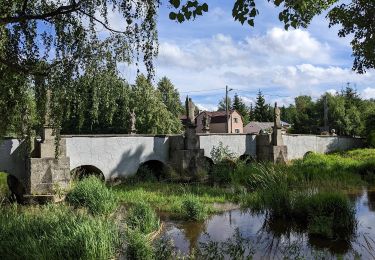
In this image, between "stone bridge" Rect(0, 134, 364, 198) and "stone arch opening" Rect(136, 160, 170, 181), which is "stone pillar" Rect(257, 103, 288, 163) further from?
"stone arch opening" Rect(136, 160, 170, 181)

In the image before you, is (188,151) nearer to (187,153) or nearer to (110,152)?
(187,153)

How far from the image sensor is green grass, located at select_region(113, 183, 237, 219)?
12641 mm

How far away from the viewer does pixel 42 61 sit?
5988mm

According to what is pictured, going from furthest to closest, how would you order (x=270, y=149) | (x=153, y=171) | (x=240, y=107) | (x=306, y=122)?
(x=240, y=107) < (x=306, y=122) < (x=270, y=149) < (x=153, y=171)

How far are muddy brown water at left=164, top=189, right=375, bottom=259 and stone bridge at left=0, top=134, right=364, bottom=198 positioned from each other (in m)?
4.71

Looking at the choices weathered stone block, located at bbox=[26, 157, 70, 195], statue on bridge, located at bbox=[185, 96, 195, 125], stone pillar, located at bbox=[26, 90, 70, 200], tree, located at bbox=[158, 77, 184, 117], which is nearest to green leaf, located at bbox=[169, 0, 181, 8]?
stone pillar, located at bbox=[26, 90, 70, 200]

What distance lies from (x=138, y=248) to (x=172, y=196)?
7570 millimetres

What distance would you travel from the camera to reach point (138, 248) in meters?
7.05

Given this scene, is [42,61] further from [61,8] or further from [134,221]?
[134,221]

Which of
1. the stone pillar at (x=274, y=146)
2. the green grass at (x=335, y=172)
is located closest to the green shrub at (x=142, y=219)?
the green grass at (x=335, y=172)

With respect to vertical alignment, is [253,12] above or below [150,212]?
above

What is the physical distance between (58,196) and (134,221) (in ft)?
18.8

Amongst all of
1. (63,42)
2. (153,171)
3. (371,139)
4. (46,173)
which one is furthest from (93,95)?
(371,139)

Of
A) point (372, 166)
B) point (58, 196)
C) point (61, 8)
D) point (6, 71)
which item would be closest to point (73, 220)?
point (6, 71)
